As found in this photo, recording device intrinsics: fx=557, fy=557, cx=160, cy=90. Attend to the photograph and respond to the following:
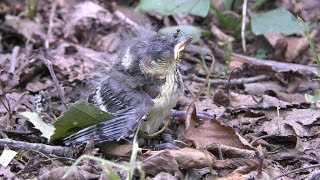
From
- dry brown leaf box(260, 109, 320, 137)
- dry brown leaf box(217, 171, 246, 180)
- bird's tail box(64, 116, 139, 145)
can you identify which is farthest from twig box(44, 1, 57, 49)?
dry brown leaf box(217, 171, 246, 180)

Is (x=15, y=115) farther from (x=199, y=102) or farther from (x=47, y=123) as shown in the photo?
(x=199, y=102)

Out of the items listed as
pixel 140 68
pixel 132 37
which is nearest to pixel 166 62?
pixel 140 68

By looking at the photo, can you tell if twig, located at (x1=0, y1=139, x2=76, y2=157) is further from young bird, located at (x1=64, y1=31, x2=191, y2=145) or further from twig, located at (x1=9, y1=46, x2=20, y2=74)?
twig, located at (x1=9, y1=46, x2=20, y2=74)

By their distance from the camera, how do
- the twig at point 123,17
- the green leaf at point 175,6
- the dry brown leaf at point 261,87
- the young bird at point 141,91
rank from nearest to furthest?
the young bird at point 141,91 < the dry brown leaf at point 261,87 < the green leaf at point 175,6 < the twig at point 123,17

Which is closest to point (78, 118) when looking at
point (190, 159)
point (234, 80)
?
point (190, 159)

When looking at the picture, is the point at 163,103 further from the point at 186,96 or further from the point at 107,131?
the point at 186,96

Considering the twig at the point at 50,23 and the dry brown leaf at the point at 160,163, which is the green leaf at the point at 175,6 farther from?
the dry brown leaf at the point at 160,163

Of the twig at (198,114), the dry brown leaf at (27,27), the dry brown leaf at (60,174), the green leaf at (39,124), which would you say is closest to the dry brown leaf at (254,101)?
the twig at (198,114)
